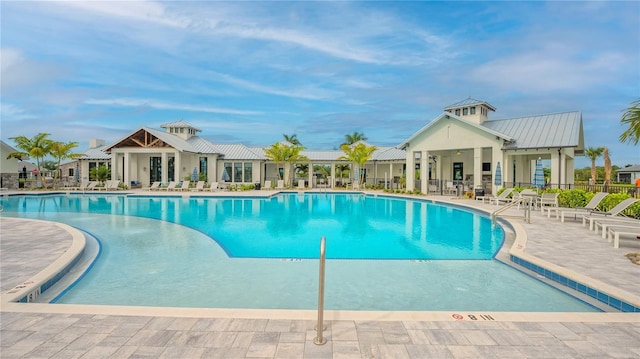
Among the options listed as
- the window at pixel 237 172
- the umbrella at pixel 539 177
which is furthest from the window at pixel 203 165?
the umbrella at pixel 539 177

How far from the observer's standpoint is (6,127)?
90.5ft

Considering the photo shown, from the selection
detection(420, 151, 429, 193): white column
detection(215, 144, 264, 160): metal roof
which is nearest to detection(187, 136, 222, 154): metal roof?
detection(215, 144, 264, 160): metal roof

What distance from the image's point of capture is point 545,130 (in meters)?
19.8

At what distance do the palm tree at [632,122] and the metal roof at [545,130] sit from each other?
8.51 metres

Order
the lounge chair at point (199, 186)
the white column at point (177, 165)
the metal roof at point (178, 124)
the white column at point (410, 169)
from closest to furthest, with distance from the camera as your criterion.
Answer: the white column at point (410, 169), the lounge chair at point (199, 186), the white column at point (177, 165), the metal roof at point (178, 124)

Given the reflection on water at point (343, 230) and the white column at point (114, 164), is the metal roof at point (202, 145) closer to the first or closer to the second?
the white column at point (114, 164)

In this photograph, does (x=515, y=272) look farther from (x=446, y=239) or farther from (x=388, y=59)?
(x=388, y=59)

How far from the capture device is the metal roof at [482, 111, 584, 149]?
18.6m

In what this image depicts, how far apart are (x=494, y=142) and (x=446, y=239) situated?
45.2ft

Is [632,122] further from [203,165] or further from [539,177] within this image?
[203,165]

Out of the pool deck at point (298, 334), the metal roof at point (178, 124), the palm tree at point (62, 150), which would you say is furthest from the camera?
the metal roof at point (178, 124)

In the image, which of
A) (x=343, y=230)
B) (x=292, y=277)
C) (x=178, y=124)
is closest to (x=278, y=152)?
(x=178, y=124)

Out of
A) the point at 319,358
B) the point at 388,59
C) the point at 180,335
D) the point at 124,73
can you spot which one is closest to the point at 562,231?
the point at 319,358

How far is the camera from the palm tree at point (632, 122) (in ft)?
33.0
